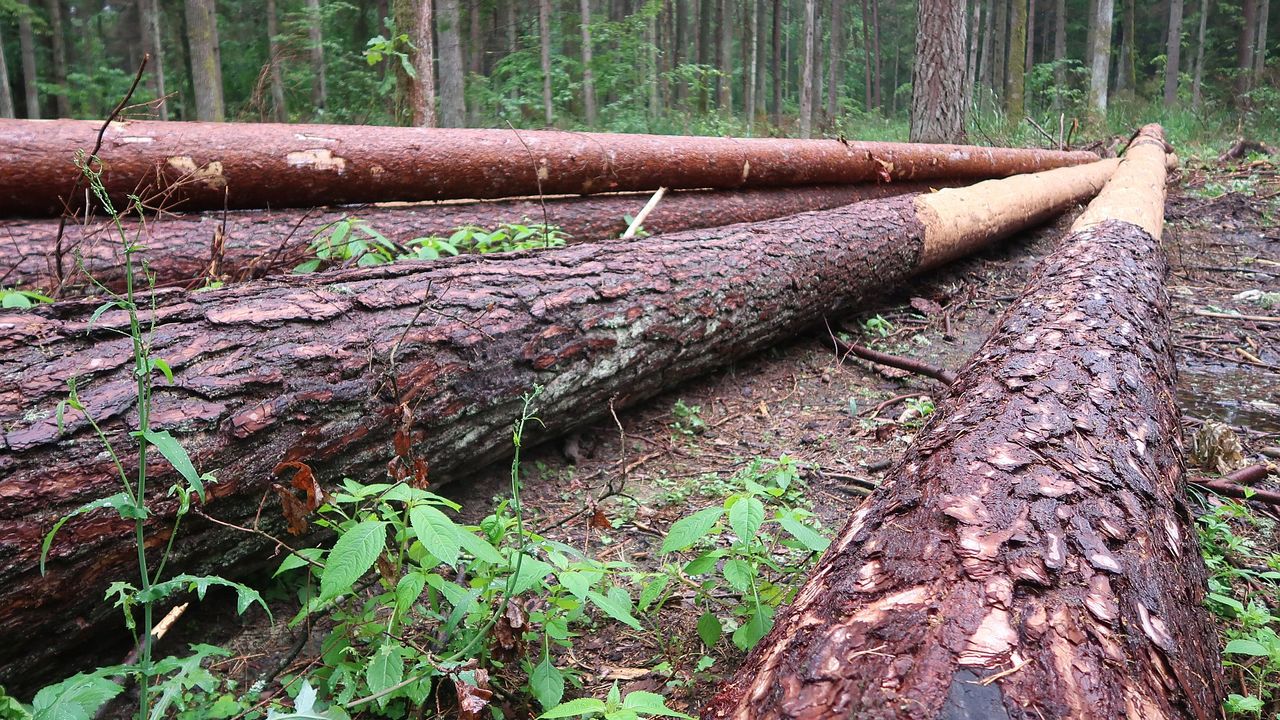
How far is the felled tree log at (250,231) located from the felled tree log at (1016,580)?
3016mm

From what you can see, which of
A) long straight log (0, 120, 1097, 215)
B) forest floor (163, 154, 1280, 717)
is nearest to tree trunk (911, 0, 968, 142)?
forest floor (163, 154, 1280, 717)

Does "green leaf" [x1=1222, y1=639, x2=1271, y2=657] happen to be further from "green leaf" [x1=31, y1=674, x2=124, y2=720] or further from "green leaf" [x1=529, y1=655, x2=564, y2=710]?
"green leaf" [x1=31, y1=674, x2=124, y2=720]

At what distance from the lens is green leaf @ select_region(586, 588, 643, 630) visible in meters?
1.67

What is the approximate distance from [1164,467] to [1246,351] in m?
3.53

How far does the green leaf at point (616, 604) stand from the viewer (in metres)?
1.67

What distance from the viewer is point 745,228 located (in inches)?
178

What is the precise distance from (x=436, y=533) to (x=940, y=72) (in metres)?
10.1

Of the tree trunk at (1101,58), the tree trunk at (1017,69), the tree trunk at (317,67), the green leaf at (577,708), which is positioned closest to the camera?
the green leaf at (577,708)

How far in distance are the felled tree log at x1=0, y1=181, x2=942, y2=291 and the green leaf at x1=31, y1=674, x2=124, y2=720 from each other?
6.83 feet

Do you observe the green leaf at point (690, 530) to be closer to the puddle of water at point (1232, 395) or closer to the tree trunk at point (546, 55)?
A: the puddle of water at point (1232, 395)

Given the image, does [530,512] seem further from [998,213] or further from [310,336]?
[998,213]

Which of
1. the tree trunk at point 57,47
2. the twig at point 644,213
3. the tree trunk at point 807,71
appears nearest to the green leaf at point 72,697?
the twig at point 644,213

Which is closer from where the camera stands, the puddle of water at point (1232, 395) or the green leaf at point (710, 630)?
the green leaf at point (710, 630)

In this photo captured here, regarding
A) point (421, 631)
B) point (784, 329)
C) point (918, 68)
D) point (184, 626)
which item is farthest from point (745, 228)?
point (918, 68)
